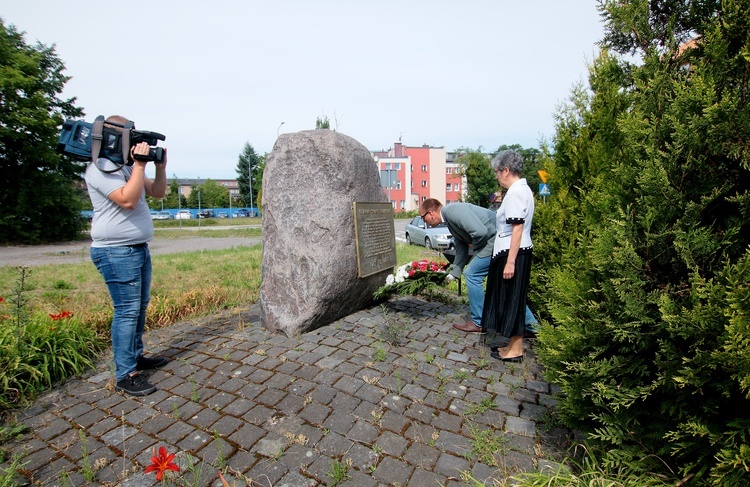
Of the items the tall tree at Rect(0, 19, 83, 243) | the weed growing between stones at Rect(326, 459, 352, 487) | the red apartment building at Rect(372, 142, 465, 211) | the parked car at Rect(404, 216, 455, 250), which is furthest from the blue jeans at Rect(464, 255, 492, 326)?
the red apartment building at Rect(372, 142, 465, 211)

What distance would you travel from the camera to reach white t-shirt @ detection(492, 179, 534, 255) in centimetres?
315

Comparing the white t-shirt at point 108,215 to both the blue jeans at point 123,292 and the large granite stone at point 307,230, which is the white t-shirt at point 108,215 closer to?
the blue jeans at point 123,292

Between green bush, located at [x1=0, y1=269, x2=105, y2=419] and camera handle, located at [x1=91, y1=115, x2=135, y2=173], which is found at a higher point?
camera handle, located at [x1=91, y1=115, x2=135, y2=173]

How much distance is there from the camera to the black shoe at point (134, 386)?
2887 mm

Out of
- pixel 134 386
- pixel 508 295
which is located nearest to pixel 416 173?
pixel 508 295

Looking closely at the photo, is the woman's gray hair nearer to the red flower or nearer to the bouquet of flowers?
the bouquet of flowers

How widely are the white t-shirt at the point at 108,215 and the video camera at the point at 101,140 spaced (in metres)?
0.07

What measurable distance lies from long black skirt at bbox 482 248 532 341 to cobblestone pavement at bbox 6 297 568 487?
0.35m

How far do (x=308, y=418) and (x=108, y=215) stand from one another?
2060mm

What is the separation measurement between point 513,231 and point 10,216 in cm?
1953

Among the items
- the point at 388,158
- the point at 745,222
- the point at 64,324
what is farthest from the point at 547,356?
the point at 388,158

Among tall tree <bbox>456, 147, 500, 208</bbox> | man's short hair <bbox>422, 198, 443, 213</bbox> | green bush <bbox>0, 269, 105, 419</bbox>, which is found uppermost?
tall tree <bbox>456, 147, 500, 208</bbox>

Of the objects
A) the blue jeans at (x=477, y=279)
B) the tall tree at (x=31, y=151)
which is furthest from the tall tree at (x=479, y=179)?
the blue jeans at (x=477, y=279)

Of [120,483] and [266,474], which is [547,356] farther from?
[120,483]
